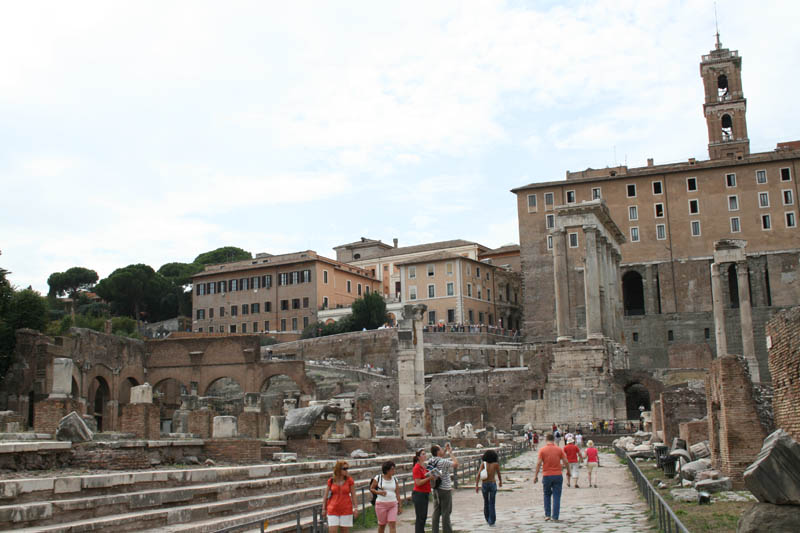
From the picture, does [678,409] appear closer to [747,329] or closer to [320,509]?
[320,509]

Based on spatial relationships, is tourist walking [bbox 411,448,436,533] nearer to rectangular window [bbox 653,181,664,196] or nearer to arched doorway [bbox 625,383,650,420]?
arched doorway [bbox 625,383,650,420]

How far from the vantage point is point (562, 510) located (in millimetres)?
13031

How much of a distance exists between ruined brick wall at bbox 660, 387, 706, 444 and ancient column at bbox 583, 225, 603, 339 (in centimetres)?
2226

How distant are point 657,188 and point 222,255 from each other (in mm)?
50969

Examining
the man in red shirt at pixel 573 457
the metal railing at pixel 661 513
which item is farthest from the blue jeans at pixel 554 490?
the man in red shirt at pixel 573 457

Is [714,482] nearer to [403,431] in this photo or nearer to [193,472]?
[193,472]

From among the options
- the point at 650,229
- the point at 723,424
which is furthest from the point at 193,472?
the point at 650,229

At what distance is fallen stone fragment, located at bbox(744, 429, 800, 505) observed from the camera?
239 inches

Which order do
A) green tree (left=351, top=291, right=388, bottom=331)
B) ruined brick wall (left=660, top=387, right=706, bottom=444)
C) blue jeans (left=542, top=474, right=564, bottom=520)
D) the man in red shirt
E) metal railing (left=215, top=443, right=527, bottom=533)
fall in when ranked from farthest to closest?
1. green tree (left=351, top=291, right=388, bottom=331)
2. ruined brick wall (left=660, top=387, right=706, bottom=444)
3. the man in red shirt
4. blue jeans (left=542, top=474, right=564, bottom=520)
5. metal railing (left=215, top=443, right=527, bottom=533)

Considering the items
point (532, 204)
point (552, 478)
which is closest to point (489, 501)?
point (552, 478)

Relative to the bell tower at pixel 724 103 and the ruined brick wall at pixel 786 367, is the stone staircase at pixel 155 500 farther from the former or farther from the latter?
the bell tower at pixel 724 103

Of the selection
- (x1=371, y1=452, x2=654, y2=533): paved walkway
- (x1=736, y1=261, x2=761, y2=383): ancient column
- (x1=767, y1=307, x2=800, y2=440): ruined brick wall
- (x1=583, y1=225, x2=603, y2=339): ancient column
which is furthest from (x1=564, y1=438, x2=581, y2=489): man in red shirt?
(x1=736, y1=261, x2=761, y2=383): ancient column

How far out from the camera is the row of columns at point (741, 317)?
4069 cm

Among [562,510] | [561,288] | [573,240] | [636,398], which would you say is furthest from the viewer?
[573,240]
